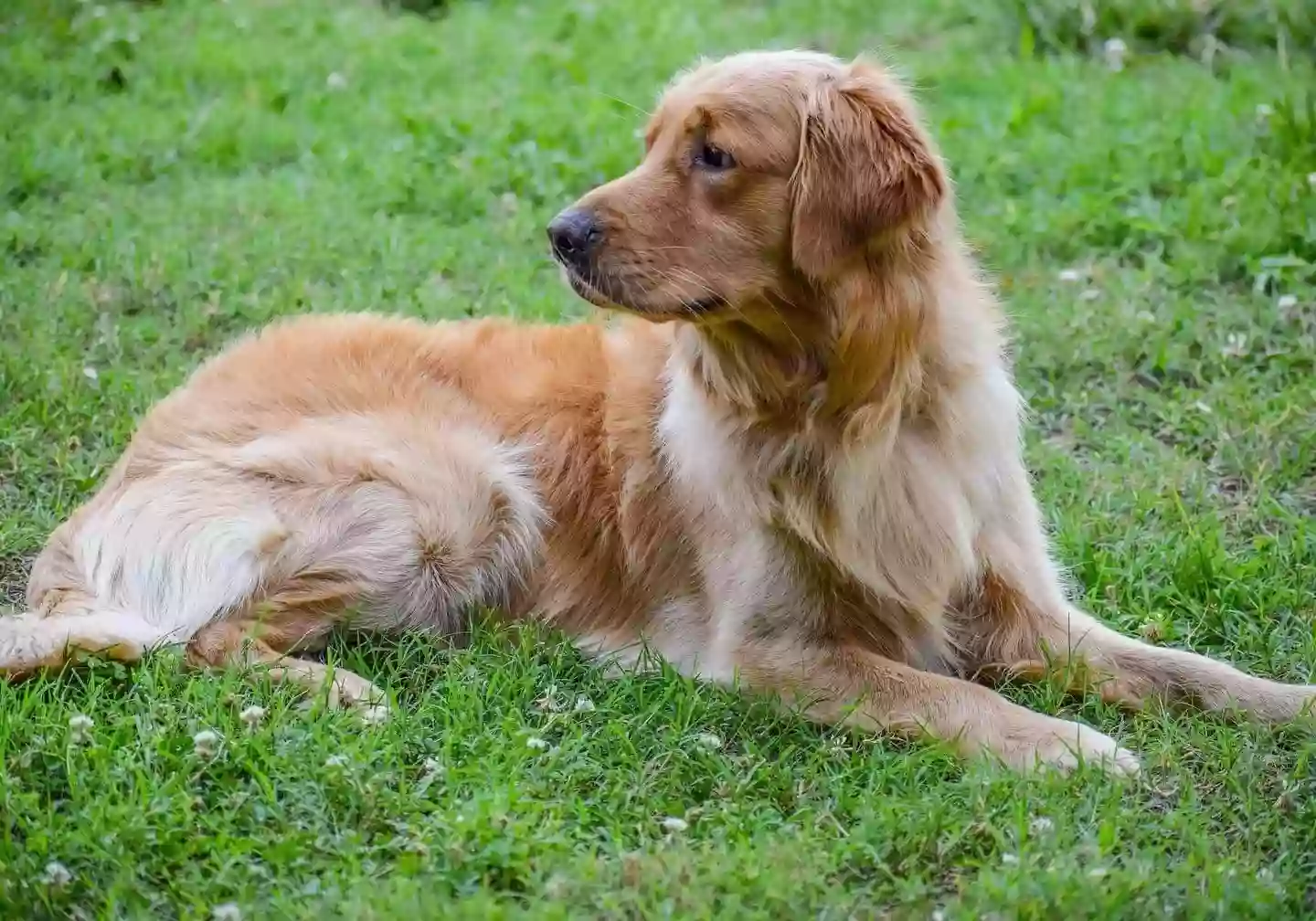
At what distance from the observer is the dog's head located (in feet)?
11.1

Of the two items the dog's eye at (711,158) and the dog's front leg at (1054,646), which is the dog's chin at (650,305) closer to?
the dog's eye at (711,158)

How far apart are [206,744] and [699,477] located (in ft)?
4.39

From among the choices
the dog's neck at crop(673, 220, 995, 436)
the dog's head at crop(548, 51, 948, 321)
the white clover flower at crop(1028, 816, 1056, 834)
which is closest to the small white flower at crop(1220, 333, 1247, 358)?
the dog's neck at crop(673, 220, 995, 436)

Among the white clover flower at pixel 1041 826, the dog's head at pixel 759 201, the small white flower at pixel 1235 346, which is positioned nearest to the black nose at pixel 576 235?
the dog's head at pixel 759 201

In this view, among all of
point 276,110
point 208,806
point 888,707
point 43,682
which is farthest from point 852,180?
point 276,110

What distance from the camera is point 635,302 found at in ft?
11.3

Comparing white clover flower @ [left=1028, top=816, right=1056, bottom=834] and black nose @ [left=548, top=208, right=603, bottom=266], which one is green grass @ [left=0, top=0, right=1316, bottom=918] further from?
black nose @ [left=548, top=208, right=603, bottom=266]

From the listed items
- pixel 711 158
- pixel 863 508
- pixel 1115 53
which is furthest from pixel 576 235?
pixel 1115 53

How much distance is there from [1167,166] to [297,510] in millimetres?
4128

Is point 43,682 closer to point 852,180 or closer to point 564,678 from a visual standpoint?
point 564,678

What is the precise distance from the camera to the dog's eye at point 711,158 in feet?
11.4

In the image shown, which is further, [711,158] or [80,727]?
[711,158]

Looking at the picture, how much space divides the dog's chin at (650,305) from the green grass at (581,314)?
89 cm

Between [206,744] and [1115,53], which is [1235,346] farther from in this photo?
[206,744]
